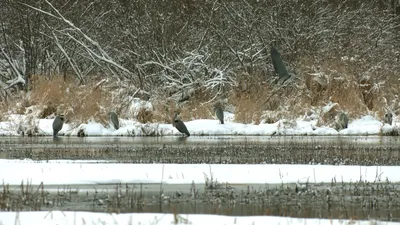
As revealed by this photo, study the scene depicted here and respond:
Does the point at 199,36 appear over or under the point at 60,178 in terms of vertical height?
over

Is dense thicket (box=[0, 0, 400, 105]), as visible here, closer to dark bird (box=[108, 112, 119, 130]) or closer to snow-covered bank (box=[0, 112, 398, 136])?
snow-covered bank (box=[0, 112, 398, 136])

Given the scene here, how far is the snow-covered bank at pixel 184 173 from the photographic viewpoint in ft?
40.2

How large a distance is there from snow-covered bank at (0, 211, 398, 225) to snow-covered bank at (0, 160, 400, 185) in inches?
124

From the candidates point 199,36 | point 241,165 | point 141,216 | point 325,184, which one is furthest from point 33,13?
point 141,216

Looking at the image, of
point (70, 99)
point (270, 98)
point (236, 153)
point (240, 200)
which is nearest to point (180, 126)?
point (70, 99)

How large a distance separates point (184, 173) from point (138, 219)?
4.56 metres

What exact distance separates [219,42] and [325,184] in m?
23.7

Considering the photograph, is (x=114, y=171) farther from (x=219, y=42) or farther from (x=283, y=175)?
(x=219, y=42)

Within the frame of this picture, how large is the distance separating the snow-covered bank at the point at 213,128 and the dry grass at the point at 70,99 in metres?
0.42

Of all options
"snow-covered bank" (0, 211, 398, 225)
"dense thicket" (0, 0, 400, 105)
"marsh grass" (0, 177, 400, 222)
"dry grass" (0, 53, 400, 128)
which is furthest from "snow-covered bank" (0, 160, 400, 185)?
"dense thicket" (0, 0, 400, 105)

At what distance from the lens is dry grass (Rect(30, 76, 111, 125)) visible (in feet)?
89.8

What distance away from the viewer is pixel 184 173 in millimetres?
12906

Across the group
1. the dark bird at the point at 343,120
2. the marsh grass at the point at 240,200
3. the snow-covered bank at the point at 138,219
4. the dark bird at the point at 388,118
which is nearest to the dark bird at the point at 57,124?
the dark bird at the point at 343,120

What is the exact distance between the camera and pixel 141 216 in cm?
856
